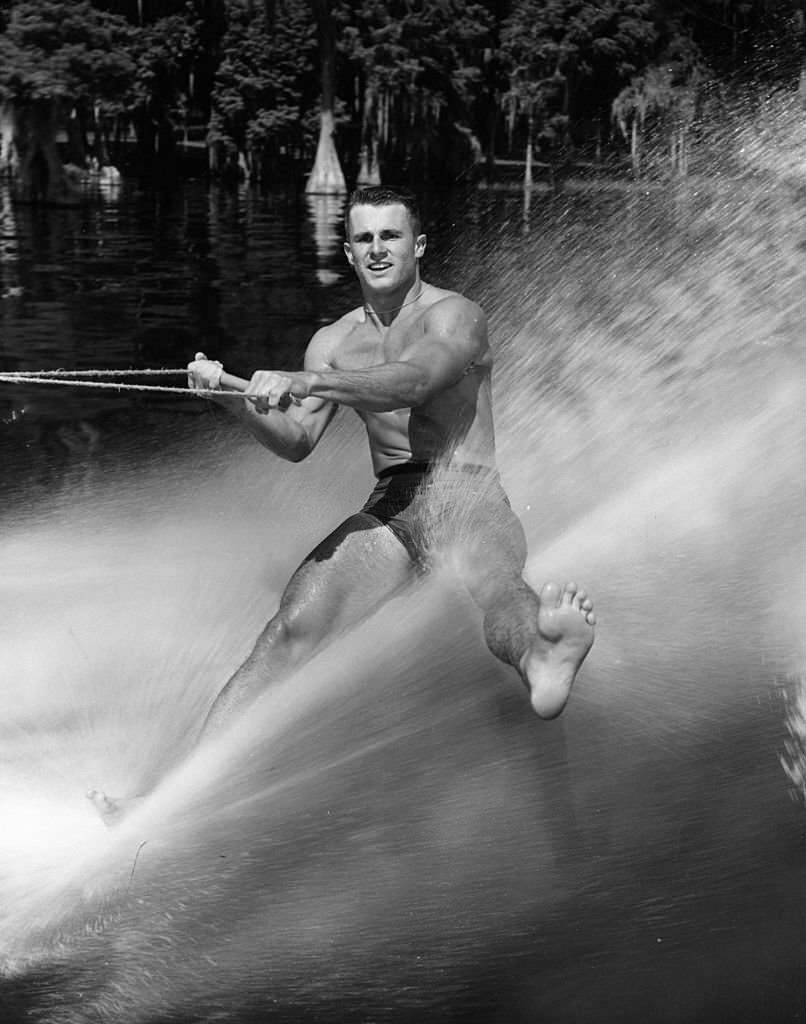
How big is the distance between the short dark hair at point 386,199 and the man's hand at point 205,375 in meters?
0.65

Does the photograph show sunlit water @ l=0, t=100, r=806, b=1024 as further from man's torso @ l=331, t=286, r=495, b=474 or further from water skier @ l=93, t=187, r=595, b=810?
man's torso @ l=331, t=286, r=495, b=474

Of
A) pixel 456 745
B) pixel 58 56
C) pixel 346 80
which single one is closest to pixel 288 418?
pixel 456 745

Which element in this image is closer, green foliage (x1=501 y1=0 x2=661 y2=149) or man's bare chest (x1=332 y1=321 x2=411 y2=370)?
man's bare chest (x1=332 y1=321 x2=411 y2=370)

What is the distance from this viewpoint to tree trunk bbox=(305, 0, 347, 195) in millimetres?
50531

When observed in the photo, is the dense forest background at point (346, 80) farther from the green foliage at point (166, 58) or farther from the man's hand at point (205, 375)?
the man's hand at point (205, 375)

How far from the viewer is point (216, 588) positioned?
5945 mm

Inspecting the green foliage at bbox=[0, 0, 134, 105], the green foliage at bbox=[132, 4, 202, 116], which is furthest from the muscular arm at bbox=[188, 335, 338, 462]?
the green foliage at bbox=[132, 4, 202, 116]

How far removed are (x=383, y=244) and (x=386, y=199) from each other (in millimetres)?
130

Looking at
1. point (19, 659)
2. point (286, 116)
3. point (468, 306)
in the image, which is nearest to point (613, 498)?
point (468, 306)

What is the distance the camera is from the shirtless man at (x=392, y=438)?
4.36 meters

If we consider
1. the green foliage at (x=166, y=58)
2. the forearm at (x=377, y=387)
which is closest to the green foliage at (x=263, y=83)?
the green foliage at (x=166, y=58)

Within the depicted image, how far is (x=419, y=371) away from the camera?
4363 mm

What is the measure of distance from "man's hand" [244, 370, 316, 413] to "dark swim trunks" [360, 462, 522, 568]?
69 cm

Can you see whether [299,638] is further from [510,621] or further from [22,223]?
[22,223]
